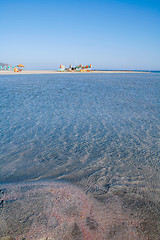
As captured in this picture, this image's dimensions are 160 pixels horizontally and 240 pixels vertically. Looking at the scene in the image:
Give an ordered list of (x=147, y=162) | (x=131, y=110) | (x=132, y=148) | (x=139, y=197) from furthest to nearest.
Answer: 1. (x=131, y=110)
2. (x=132, y=148)
3. (x=147, y=162)
4. (x=139, y=197)

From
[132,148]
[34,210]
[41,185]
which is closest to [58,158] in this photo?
[41,185]

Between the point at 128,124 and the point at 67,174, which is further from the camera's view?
the point at 128,124

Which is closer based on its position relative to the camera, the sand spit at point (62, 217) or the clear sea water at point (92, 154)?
the sand spit at point (62, 217)

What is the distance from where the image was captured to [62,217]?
8.57ft

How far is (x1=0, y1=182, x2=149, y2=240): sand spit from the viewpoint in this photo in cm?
234

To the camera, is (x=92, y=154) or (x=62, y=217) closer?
(x=62, y=217)

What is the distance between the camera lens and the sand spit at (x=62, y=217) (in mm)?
2338

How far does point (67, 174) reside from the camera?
12.6ft

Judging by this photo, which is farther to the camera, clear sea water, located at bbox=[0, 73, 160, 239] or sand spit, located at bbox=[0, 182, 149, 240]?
clear sea water, located at bbox=[0, 73, 160, 239]

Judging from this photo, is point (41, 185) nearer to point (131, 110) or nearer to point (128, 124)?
point (128, 124)

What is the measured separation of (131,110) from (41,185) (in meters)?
7.20

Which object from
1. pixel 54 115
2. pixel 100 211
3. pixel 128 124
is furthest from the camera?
pixel 54 115

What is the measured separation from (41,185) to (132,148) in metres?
2.89

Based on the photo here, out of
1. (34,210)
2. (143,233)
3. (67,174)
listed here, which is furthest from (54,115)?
(143,233)
